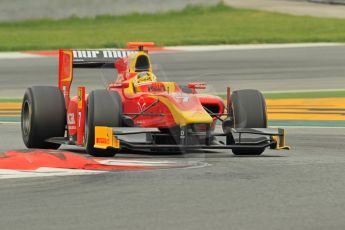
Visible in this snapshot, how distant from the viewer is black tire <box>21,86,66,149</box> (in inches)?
550

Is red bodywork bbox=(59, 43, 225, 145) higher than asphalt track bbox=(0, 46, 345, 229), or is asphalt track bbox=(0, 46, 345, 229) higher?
red bodywork bbox=(59, 43, 225, 145)

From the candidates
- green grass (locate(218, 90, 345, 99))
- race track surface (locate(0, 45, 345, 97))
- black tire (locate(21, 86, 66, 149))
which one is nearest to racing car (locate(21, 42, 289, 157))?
black tire (locate(21, 86, 66, 149))

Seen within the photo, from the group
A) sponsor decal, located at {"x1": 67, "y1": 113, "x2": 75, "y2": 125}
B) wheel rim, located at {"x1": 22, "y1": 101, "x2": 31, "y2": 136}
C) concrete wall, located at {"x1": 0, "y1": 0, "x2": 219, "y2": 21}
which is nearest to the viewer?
sponsor decal, located at {"x1": 67, "y1": 113, "x2": 75, "y2": 125}

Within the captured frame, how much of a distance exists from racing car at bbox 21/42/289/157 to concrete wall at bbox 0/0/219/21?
29.8 metres

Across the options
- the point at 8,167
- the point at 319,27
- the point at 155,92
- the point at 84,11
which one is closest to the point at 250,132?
the point at 155,92

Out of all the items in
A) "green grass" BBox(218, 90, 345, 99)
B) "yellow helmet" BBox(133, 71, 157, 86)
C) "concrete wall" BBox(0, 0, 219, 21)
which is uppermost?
"concrete wall" BBox(0, 0, 219, 21)

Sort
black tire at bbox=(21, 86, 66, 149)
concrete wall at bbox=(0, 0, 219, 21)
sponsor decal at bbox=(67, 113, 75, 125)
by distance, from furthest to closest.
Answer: concrete wall at bbox=(0, 0, 219, 21)
black tire at bbox=(21, 86, 66, 149)
sponsor decal at bbox=(67, 113, 75, 125)

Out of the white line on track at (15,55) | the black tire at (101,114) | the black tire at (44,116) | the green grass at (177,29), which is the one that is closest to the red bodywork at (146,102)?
the black tire at (44,116)

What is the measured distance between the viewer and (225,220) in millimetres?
8523

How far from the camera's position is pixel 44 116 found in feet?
46.0

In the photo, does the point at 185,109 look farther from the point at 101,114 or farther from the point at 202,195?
the point at 202,195

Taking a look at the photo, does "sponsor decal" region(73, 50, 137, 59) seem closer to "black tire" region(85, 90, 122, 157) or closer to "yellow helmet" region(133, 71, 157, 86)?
"yellow helmet" region(133, 71, 157, 86)

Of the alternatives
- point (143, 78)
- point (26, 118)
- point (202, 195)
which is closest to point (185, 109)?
point (143, 78)

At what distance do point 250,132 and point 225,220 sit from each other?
4.55 meters
